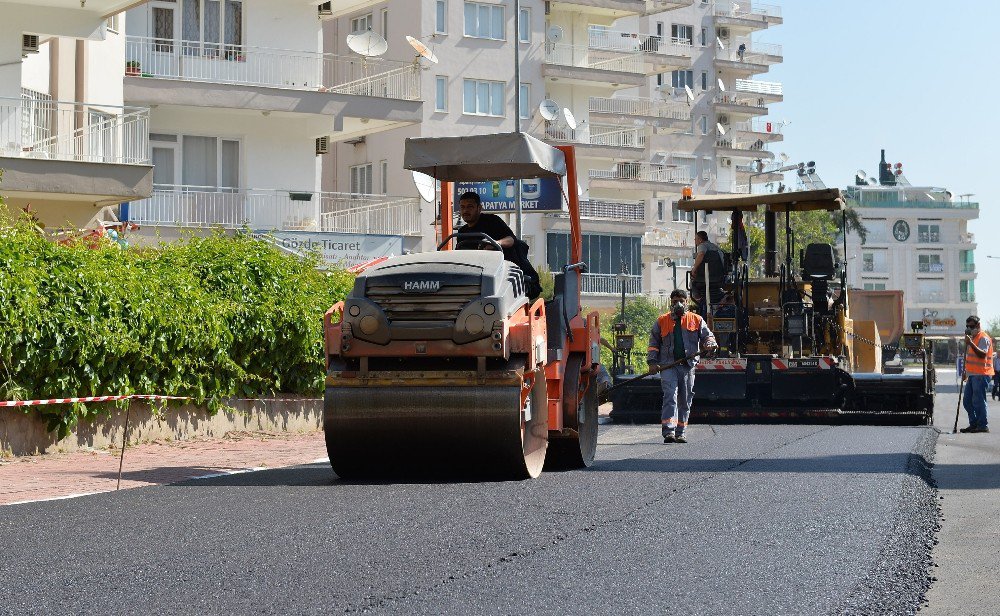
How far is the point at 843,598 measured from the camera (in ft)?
23.0

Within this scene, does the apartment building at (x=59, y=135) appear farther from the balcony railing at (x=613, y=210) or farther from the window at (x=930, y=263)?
the window at (x=930, y=263)

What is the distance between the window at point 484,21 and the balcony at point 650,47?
6901 mm

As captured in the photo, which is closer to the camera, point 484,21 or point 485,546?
point 485,546

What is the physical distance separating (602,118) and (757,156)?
22.2 meters

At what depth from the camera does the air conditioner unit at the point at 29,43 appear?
27.6 metres

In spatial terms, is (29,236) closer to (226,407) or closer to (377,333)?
(226,407)

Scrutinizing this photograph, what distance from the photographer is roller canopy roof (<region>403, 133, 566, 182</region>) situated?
12.8 meters

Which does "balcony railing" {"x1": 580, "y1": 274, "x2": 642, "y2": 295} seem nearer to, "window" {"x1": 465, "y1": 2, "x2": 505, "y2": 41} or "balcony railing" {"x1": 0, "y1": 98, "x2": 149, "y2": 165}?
"window" {"x1": 465, "y1": 2, "x2": 505, "y2": 41}

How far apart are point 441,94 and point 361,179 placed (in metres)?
4.83

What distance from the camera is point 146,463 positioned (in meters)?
14.4

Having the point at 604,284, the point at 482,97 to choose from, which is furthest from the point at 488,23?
the point at 604,284

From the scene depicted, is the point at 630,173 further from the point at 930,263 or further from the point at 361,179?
the point at 930,263

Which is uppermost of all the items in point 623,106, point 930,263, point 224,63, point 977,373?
point 623,106

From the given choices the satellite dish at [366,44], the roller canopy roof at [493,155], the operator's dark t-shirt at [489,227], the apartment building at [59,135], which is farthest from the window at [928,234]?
the operator's dark t-shirt at [489,227]
